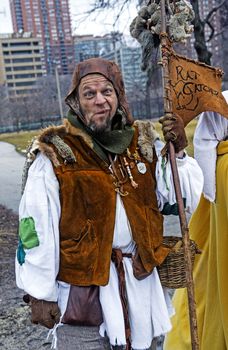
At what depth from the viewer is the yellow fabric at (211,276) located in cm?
282

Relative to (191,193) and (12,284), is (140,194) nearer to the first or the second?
(191,193)

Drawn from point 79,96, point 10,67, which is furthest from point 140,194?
point 10,67

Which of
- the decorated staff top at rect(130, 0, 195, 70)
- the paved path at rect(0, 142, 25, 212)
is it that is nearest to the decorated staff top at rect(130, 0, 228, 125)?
the decorated staff top at rect(130, 0, 195, 70)

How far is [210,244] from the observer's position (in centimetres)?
302

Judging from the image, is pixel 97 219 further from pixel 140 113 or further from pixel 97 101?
pixel 140 113

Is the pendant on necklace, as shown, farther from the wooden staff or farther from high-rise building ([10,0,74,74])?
high-rise building ([10,0,74,74])

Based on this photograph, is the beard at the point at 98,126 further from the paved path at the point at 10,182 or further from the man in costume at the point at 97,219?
the paved path at the point at 10,182

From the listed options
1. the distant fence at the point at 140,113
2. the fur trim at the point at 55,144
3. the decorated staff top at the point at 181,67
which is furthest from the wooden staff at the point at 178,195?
the distant fence at the point at 140,113

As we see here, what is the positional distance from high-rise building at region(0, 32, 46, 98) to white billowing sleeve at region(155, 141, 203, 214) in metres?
81.9

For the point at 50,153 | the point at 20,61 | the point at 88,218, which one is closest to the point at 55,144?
the point at 50,153

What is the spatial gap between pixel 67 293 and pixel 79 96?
845mm

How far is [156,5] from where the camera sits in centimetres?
237

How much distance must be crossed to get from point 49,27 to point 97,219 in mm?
73589

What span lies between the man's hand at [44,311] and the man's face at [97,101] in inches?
29.9
